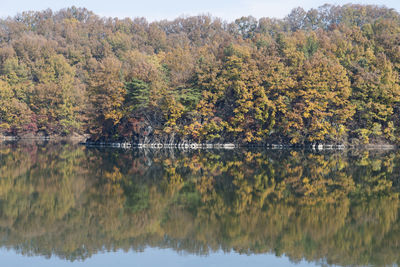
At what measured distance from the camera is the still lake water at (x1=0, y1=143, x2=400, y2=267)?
36.2 feet

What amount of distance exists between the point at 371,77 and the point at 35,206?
120ft

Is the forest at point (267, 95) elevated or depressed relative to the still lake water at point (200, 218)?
elevated

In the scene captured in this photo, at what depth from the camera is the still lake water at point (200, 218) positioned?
11.0 m

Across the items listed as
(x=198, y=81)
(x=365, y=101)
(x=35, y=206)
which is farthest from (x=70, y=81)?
(x=35, y=206)

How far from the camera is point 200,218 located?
13.9 m

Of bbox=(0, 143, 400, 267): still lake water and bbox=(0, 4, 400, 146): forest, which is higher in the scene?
bbox=(0, 4, 400, 146): forest

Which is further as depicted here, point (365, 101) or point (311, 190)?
point (365, 101)

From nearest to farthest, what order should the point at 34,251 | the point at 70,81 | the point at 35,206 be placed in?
1. the point at 34,251
2. the point at 35,206
3. the point at 70,81

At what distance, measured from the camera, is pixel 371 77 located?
45.0m

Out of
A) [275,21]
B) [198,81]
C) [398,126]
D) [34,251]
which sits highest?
[275,21]

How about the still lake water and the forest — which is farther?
the forest

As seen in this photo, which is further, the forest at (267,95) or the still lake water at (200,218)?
the forest at (267,95)

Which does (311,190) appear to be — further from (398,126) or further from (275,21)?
(275,21)

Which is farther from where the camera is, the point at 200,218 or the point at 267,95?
the point at 267,95
